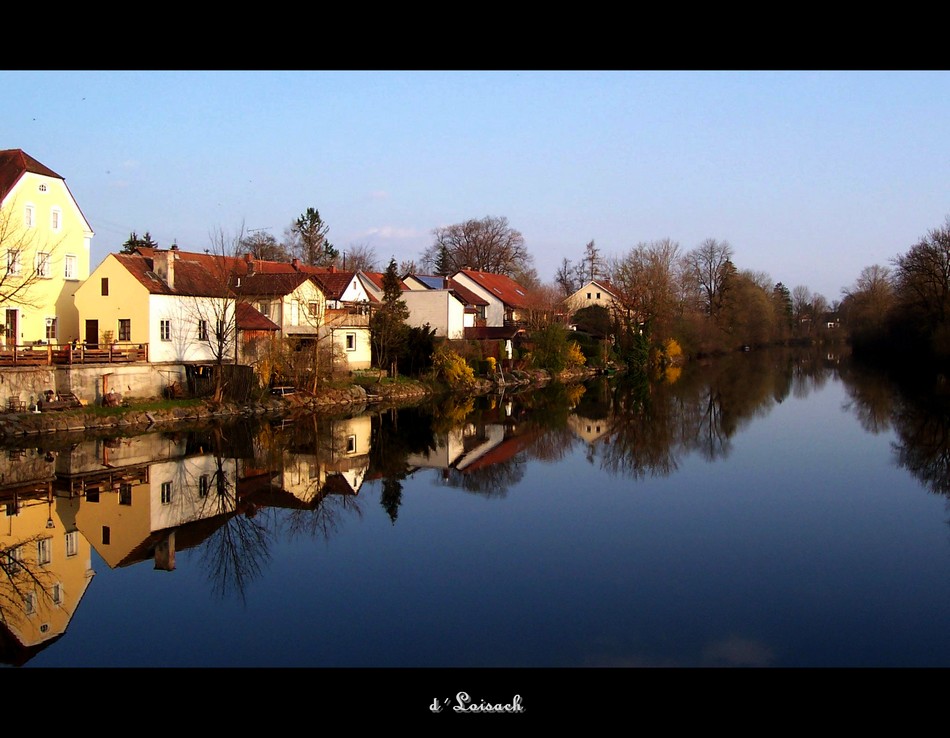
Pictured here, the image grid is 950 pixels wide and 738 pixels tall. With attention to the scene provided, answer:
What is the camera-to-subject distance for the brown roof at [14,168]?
27730 millimetres

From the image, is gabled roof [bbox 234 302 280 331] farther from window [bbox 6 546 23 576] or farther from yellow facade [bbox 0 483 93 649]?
window [bbox 6 546 23 576]

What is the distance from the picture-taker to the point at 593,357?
50062mm

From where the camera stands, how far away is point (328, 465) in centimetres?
1814

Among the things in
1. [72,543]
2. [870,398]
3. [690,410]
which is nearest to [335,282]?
[690,410]

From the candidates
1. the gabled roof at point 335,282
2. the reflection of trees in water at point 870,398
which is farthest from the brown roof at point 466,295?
the reflection of trees in water at point 870,398

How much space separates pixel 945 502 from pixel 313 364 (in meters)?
19.8

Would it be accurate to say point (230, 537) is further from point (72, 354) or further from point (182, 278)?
point (182, 278)

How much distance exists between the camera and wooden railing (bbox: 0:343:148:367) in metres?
22.3

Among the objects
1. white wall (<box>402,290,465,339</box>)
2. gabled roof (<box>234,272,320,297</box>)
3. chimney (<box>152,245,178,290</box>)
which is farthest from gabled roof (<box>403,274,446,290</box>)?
chimney (<box>152,245,178,290</box>)

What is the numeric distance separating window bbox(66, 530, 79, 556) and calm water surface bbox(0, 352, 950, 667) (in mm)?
61

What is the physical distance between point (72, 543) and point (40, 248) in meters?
20.8
